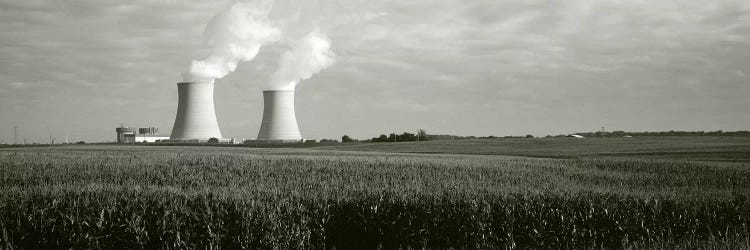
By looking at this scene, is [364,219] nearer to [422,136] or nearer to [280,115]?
[280,115]

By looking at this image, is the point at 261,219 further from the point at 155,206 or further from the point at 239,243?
the point at 155,206

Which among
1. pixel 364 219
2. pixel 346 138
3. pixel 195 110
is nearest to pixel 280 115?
pixel 195 110

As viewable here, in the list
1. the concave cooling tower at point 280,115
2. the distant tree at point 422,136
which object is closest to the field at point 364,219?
the concave cooling tower at point 280,115

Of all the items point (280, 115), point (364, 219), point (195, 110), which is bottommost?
point (364, 219)

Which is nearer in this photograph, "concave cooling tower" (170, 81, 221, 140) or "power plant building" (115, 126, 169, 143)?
"concave cooling tower" (170, 81, 221, 140)

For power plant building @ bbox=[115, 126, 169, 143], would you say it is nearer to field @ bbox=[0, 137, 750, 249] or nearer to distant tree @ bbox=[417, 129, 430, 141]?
distant tree @ bbox=[417, 129, 430, 141]

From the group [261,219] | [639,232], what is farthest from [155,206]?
[639,232]

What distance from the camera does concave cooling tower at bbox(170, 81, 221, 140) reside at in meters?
36.3

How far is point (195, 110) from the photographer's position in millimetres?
36438

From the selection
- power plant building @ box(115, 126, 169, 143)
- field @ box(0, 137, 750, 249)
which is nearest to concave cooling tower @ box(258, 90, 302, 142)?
field @ box(0, 137, 750, 249)

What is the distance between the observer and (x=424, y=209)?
1009cm

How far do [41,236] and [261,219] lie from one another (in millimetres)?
3165

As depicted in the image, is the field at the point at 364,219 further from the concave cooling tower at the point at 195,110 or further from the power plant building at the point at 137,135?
the power plant building at the point at 137,135

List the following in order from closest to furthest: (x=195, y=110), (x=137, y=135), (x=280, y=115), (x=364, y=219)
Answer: (x=364, y=219), (x=195, y=110), (x=280, y=115), (x=137, y=135)
